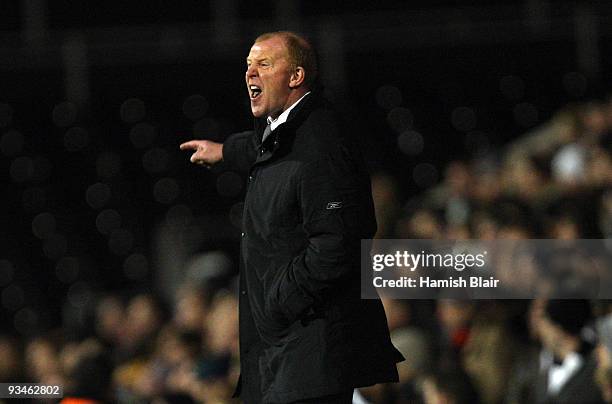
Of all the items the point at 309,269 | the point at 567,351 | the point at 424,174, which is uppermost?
the point at 309,269

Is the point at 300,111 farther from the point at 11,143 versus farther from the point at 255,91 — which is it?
the point at 11,143

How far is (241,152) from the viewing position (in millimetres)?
3189

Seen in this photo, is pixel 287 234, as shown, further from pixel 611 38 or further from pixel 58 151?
pixel 58 151

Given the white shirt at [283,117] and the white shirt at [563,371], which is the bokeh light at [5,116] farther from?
the white shirt at [283,117]

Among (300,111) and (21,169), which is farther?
(21,169)

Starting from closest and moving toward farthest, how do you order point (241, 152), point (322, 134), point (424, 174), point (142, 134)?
1. point (322, 134)
2. point (241, 152)
3. point (424, 174)
4. point (142, 134)

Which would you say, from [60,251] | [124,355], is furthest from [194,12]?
[124,355]

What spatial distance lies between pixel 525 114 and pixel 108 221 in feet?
10.5

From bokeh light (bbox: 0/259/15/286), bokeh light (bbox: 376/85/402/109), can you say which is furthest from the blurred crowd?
bokeh light (bbox: 0/259/15/286)

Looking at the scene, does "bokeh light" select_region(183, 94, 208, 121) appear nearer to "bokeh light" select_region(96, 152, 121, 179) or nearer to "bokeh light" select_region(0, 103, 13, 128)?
"bokeh light" select_region(96, 152, 121, 179)

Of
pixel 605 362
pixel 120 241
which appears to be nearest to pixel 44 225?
pixel 120 241

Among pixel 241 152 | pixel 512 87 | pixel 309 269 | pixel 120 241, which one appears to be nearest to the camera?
pixel 309 269

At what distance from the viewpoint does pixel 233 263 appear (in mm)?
8422

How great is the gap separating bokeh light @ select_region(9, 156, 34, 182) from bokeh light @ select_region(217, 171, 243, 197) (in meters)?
1.47
